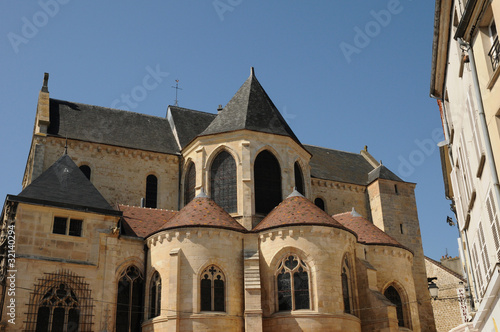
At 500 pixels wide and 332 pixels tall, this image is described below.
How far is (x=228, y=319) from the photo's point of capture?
62.7 ft

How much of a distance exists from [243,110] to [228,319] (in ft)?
35.4

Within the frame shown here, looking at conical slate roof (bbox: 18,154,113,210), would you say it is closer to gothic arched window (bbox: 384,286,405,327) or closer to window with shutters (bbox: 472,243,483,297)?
gothic arched window (bbox: 384,286,405,327)

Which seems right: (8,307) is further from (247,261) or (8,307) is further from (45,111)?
(45,111)

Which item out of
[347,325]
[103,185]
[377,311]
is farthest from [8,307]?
[377,311]

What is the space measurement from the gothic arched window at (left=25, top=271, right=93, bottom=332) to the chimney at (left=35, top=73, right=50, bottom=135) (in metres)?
8.92

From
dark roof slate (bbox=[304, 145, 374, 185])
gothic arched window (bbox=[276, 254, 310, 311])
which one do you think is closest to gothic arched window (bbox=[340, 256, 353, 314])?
gothic arched window (bbox=[276, 254, 310, 311])

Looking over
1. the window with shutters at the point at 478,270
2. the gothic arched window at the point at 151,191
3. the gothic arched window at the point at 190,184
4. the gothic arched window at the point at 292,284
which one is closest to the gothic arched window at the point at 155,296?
the gothic arched window at the point at 292,284

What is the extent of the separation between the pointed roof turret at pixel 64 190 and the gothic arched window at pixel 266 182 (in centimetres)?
665

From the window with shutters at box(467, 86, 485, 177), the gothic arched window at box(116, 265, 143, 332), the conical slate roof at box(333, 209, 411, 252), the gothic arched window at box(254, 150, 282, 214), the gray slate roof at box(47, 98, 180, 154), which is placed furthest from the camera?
the gray slate roof at box(47, 98, 180, 154)

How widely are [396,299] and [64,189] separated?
565 inches

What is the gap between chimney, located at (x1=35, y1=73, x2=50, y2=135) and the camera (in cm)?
2562

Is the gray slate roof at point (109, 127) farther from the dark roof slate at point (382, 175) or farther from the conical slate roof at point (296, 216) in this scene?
the dark roof slate at point (382, 175)

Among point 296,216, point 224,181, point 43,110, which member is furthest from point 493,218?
point 43,110

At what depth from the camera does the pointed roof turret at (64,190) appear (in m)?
19.9
